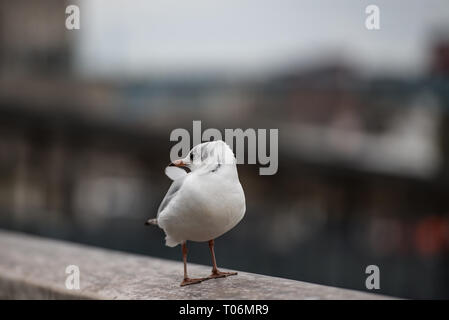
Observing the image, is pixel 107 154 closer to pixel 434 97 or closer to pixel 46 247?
pixel 434 97

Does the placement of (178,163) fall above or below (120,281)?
above

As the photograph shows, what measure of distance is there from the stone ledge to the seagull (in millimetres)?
201

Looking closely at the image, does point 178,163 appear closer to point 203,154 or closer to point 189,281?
point 203,154

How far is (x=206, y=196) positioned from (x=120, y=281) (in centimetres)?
65

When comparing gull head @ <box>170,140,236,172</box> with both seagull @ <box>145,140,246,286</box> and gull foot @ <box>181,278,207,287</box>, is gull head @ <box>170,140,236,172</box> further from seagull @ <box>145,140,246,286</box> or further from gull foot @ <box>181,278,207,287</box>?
gull foot @ <box>181,278,207,287</box>

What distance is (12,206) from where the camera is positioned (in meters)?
9.06

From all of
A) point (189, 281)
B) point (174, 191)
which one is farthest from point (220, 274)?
point (174, 191)

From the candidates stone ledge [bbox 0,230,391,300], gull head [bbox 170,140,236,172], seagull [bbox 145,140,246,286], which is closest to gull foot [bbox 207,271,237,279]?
stone ledge [bbox 0,230,391,300]

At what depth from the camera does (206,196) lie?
1439 mm

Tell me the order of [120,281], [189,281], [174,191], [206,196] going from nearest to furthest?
[206,196], [174,191], [189,281], [120,281]

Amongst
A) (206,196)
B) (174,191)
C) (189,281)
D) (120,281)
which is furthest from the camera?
(120,281)

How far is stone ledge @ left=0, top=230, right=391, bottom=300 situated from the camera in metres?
1.57

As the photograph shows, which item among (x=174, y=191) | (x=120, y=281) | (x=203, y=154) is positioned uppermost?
(x=203, y=154)

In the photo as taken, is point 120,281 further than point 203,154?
Yes
